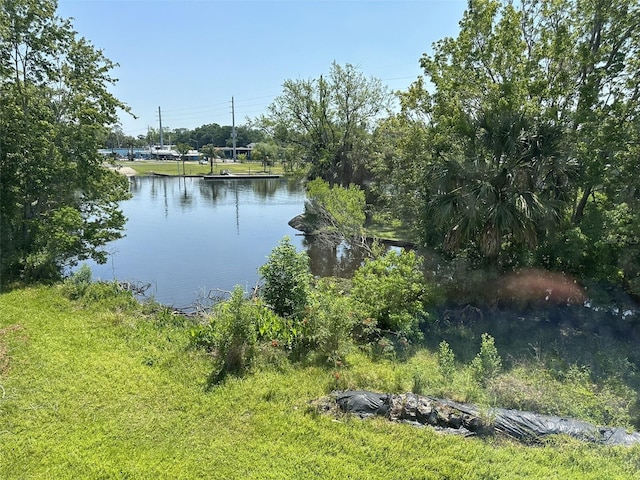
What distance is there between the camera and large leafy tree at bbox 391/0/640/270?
26.0 feet

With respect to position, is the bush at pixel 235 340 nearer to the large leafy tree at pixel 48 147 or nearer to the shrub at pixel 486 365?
the shrub at pixel 486 365

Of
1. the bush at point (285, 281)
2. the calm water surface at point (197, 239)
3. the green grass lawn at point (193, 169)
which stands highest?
the green grass lawn at point (193, 169)

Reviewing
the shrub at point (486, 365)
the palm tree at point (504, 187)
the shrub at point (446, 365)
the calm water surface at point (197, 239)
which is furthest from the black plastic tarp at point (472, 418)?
the calm water surface at point (197, 239)

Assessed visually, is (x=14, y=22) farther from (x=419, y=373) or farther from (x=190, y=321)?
(x=419, y=373)

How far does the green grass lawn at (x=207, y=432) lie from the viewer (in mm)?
3730

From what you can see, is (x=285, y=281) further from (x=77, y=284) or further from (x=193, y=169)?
(x=193, y=169)

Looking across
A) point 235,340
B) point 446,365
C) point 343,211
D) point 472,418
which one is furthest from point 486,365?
point 343,211

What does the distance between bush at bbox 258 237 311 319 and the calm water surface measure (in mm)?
3750

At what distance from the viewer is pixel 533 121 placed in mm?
8641

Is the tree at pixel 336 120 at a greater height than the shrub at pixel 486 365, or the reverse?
the tree at pixel 336 120

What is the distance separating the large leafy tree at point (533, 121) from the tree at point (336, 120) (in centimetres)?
1405

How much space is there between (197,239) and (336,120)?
11.6 meters

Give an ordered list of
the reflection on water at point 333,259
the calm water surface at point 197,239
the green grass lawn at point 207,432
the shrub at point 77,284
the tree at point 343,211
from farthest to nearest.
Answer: the tree at point 343,211 → the reflection on water at point 333,259 → the calm water surface at point 197,239 → the shrub at point 77,284 → the green grass lawn at point 207,432

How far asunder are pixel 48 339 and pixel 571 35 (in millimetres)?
11443
